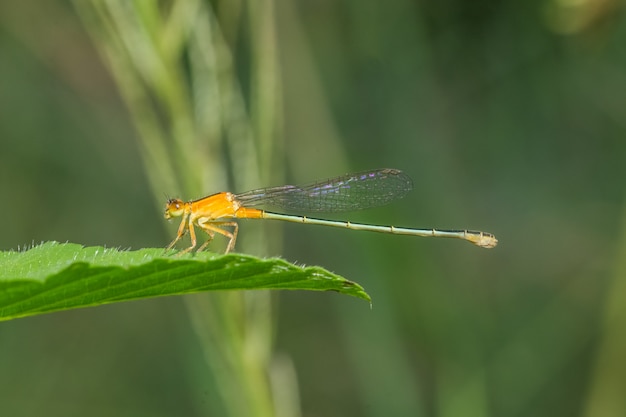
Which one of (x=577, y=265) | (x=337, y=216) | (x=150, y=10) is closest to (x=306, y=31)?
(x=337, y=216)

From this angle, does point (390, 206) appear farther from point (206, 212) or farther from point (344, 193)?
point (206, 212)

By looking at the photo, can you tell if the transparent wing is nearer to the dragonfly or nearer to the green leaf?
the dragonfly

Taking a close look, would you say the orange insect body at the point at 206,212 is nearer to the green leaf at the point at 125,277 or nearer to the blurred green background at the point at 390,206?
the blurred green background at the point at 390,206

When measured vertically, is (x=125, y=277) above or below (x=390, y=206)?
above

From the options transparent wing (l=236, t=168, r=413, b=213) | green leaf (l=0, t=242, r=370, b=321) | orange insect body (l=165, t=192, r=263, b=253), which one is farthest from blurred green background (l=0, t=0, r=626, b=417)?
green leaf (l=0, t=242, r=370, b=321)

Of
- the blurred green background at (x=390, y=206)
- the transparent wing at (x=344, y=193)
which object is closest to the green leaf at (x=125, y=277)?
the blurred green background at (x=390, y=206)

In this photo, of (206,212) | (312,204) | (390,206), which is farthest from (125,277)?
(390,206)
